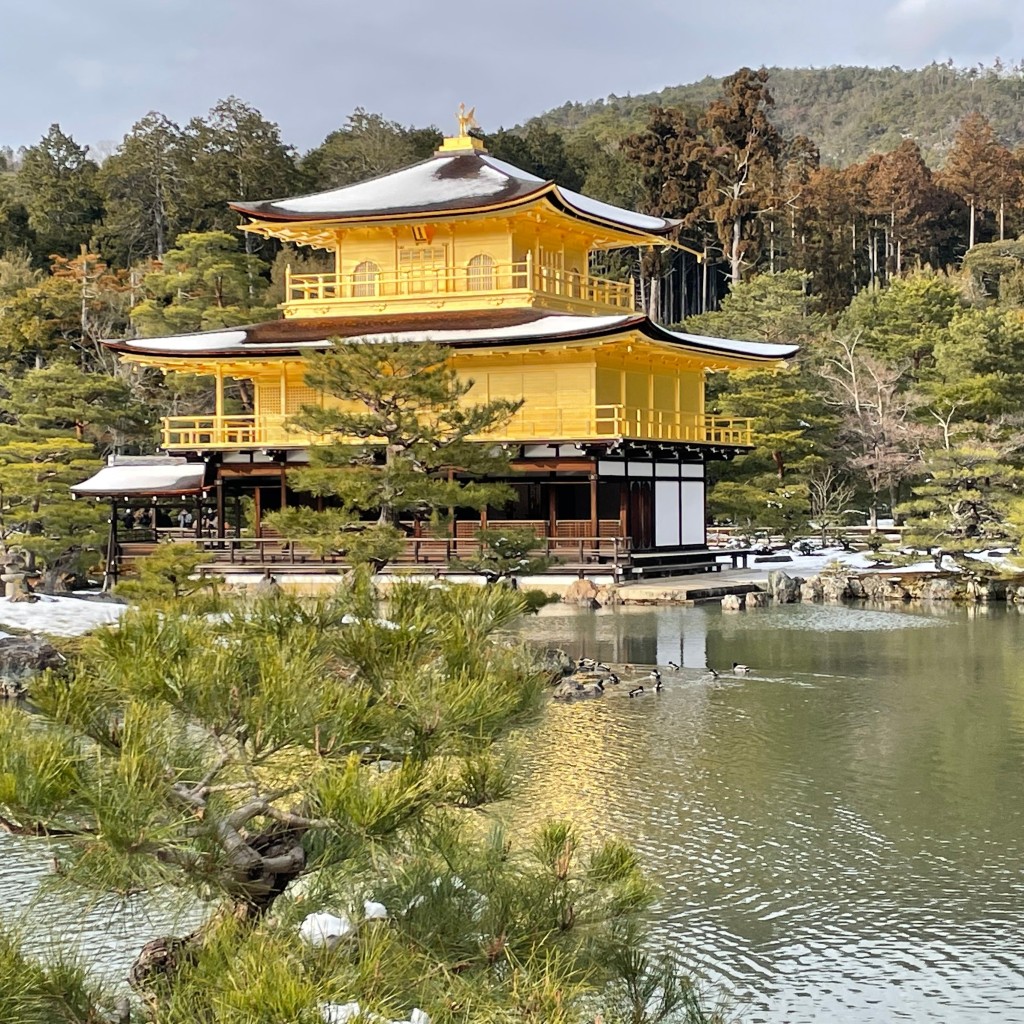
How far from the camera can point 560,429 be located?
23.2 metres

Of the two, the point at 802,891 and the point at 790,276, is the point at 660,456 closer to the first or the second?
the point at 790,276

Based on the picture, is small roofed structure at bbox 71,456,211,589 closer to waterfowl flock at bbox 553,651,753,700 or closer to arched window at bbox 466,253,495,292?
arched window at bbox 466,253,495,292

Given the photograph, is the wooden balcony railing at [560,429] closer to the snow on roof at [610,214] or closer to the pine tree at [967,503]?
the snow on roof at [610,214]

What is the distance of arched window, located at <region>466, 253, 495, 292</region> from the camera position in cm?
A: 2600

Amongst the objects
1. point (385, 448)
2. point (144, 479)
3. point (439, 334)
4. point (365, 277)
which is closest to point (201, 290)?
point (365, 277)

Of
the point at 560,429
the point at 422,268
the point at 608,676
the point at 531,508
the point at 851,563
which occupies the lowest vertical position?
the point at 608,676

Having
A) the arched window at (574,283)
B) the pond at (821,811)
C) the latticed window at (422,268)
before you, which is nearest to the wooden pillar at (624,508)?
the arched window at (574,283)

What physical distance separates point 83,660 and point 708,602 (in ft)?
59.0

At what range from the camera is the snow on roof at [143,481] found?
896 inches

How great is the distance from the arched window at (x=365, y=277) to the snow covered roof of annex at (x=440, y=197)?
118 centimetres

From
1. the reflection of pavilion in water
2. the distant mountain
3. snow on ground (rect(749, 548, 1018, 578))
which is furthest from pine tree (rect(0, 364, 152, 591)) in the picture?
the distant mountain

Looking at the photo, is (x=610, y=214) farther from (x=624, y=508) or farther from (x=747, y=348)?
(x=624, y=508)

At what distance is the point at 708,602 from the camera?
2138cm

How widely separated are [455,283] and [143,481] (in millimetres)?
6741
